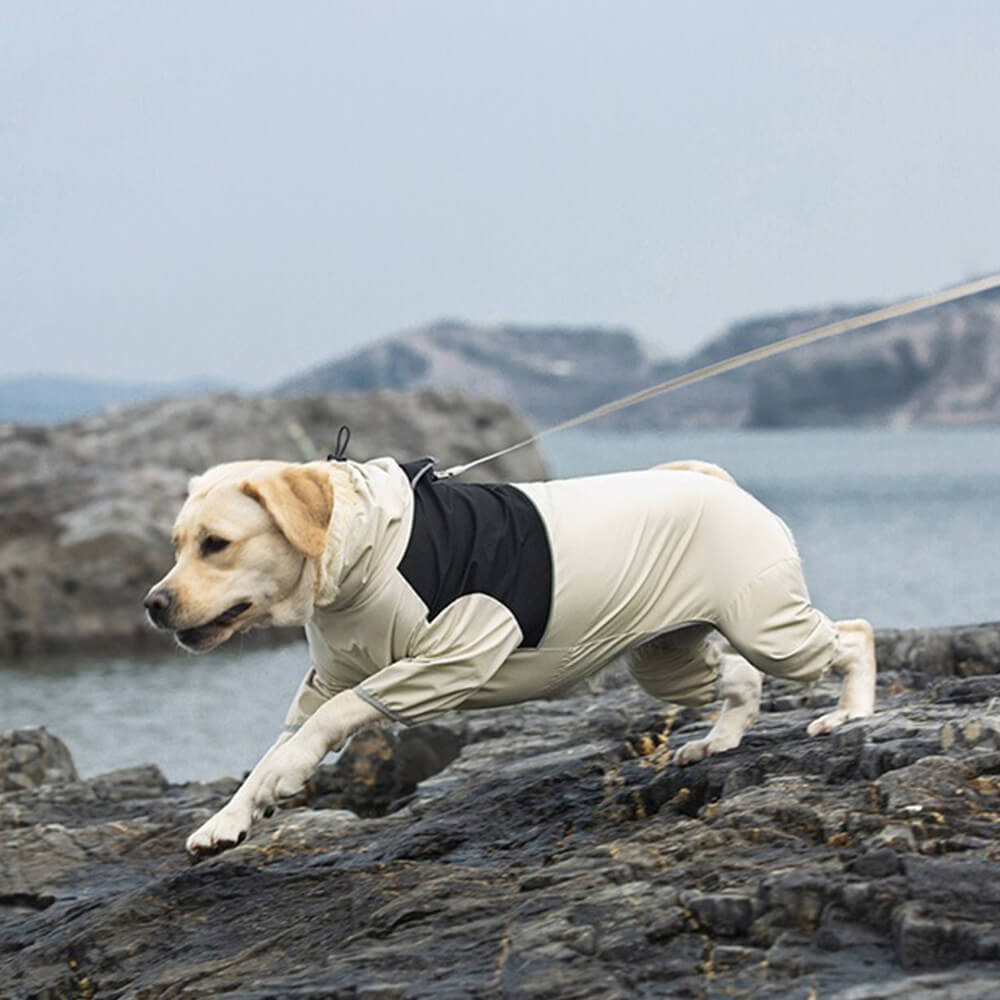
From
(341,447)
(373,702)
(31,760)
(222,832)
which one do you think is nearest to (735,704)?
(373,702)

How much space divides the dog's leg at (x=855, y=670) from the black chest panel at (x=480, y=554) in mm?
1165

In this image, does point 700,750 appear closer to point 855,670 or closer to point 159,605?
point 855,670

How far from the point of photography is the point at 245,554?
5.99m

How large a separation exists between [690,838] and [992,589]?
2723cm

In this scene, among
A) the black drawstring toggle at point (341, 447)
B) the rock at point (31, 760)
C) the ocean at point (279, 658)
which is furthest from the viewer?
the ocean at point (279, 658)

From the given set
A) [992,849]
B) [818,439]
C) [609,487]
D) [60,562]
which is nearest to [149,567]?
[60,562]

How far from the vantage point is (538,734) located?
340 inches

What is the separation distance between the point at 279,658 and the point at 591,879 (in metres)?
19.7

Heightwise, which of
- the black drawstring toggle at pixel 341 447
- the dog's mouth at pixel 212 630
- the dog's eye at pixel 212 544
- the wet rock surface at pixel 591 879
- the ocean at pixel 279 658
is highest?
the black drawstring toggle at pixel 341 447

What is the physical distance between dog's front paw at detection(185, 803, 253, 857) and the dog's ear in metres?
0.89

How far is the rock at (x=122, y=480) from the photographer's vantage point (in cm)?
2600

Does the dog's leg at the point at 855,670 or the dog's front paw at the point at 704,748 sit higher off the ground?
the dog's leg at the point at 855,670

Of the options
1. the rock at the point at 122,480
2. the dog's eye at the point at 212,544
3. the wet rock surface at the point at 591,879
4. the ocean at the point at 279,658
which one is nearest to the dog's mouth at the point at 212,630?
the dog's eye at the point at 212,544

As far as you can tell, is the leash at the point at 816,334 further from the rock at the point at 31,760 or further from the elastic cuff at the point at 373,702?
the rock at the point at 31,760
